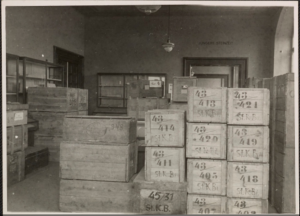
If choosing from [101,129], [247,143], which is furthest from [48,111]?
[247,143]

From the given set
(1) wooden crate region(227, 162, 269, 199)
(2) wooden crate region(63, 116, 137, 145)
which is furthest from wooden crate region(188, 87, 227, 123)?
(2) wooden crate region(63, 116, 137, 145)

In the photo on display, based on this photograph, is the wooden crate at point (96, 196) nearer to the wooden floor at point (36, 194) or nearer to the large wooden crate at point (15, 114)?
the wooden floor at point (36, 194)

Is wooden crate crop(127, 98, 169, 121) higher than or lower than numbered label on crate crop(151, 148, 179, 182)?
higher

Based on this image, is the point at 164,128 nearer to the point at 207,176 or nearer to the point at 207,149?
the point at 207,149

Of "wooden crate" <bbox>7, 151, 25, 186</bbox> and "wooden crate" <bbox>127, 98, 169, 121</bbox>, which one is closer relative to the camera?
"wooden crate" <bbox>7, 151, 25, 186</bbox>

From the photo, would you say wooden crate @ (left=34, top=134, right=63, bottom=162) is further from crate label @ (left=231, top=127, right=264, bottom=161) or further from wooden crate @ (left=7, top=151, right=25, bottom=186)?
crate label @ (left=231, top=127, right=264, bottom=161)

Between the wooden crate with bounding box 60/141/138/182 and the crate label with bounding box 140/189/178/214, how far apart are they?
27cm

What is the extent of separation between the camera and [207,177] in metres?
2.89

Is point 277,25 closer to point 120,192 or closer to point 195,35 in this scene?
point 195,35

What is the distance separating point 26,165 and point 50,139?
1067 mm

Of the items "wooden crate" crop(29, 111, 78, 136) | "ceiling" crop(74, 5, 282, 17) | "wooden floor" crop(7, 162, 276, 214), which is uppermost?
"ceiling" crop(74, 5, 282, 17)

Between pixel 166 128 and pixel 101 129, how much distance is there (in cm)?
64

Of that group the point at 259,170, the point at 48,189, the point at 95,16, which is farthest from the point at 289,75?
the point at 95,16

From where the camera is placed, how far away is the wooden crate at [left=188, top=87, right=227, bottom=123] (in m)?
2.84
